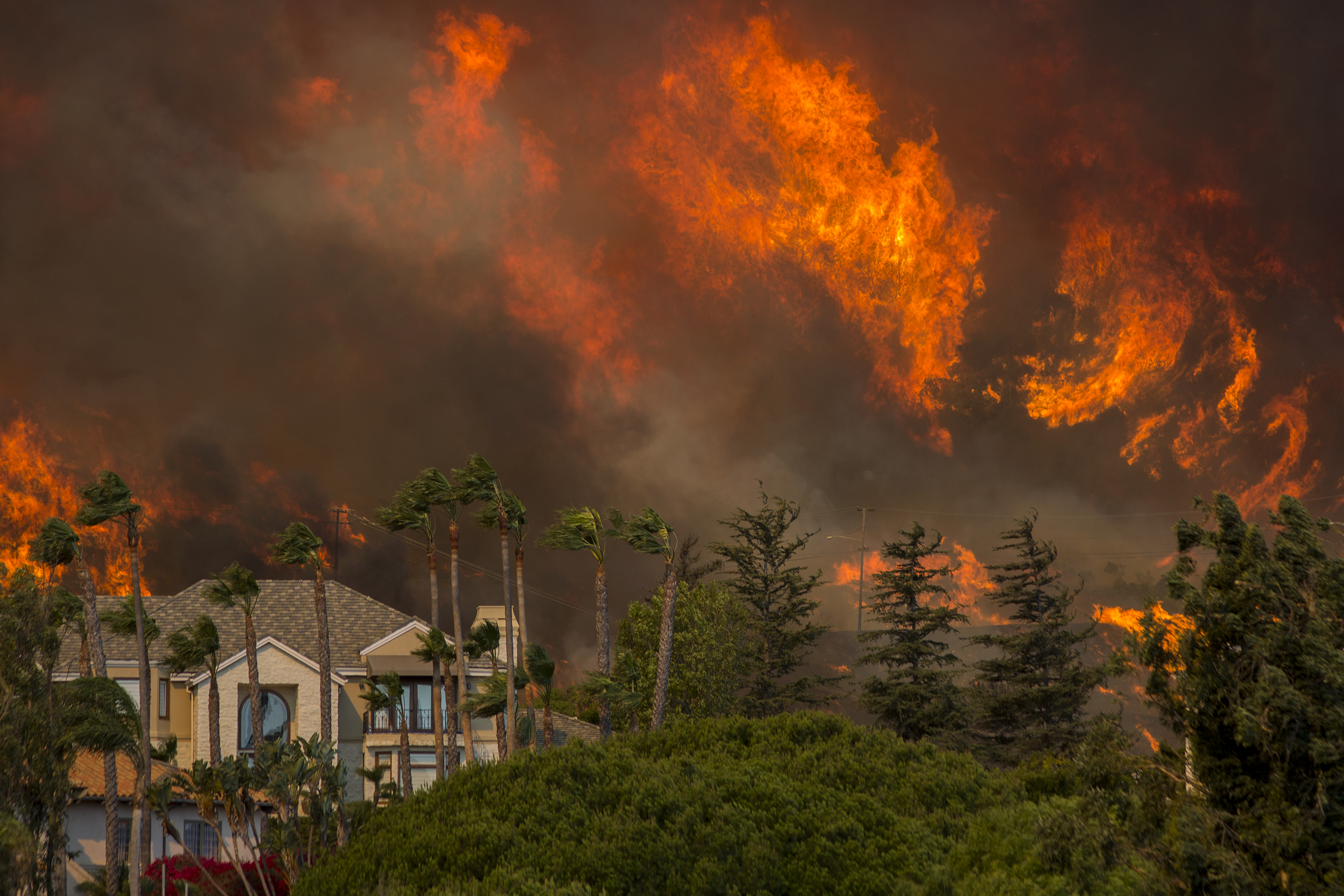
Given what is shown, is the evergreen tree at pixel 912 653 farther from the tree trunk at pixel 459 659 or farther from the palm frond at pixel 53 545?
the palm frond at pixel 53 545

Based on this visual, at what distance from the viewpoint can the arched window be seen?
146ft

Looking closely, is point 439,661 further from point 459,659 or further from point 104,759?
point 104,759

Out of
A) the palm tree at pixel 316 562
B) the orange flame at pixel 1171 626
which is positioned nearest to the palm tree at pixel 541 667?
the palm tree at pixel 316 562

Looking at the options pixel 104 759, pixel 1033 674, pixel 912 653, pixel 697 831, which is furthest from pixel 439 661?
pixel 1033 674

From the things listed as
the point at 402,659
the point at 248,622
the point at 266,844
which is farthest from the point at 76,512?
the point at 402,659

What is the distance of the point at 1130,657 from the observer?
1043cm

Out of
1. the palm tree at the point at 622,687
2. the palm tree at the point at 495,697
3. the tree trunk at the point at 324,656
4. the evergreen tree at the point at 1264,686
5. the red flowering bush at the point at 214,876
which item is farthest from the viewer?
the tree trunk at the point at 324,656

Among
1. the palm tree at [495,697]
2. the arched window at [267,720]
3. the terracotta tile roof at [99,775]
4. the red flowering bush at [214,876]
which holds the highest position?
the palm tree at [495,697]

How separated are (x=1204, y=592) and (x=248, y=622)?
36319 mm

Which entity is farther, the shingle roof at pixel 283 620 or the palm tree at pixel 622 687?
the shingle roof at pixel 283 620

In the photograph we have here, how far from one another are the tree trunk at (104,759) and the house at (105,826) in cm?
36

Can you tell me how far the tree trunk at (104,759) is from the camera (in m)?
29.2

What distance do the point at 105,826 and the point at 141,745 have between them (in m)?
13.6

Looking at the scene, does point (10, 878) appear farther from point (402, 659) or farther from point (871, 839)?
point (402, 659)
